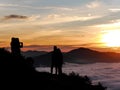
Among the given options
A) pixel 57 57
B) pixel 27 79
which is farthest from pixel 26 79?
pixel 57 57

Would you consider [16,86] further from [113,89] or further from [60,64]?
[113,89]

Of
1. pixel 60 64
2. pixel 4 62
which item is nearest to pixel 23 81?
pixel 4 62

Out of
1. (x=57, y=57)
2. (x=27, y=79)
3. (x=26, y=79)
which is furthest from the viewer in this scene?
(x=57, y=57)

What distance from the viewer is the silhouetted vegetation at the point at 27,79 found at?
26.9 m

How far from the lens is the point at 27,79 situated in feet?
93.4

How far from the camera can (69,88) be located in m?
31.1

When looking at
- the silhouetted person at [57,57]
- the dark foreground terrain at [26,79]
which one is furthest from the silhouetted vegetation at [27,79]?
the silhouetted person at [57,57]

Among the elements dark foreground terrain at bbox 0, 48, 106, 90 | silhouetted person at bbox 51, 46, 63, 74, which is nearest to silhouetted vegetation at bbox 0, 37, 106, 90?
dark foreground terrain at bbox 0, 48, 106, 90

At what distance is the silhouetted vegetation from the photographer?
2692 cm

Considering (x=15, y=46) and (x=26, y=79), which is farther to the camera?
(x=15, y=46)

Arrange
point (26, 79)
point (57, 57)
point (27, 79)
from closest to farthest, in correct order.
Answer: point (26, 79) → point (27, 79) → point (57, 57)

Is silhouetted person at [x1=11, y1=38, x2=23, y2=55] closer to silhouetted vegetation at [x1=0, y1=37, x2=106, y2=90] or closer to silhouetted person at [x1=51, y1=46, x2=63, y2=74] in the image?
silhouetted vegetation at [x1=0, y1=37, x2=106, y2=90]

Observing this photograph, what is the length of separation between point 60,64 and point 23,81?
218 inches

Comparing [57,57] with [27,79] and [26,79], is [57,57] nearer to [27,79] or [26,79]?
[27,79]
